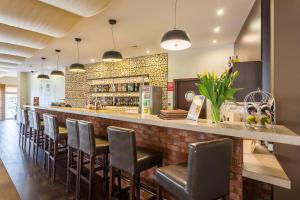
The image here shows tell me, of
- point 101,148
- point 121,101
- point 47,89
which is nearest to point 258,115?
point 101,148

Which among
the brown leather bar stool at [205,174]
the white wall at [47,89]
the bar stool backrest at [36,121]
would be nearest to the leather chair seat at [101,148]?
the brown leather bar stool at [205,174]

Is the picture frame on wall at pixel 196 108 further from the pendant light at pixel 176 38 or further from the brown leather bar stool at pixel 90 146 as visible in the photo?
the brown leather bar stool at pixel 90 146

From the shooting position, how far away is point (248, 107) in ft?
6.39

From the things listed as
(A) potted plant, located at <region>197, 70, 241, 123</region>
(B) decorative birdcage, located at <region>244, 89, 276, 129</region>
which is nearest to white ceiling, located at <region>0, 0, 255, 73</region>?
(A) potted plant, located at <region>197, 70, 241, 123</region>

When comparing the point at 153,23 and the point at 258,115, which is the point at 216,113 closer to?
the point at 258,115

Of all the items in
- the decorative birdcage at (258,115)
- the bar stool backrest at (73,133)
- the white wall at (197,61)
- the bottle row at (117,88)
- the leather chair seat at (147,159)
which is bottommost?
the leather chair seat at (147,159)

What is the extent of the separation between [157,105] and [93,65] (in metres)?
6.49

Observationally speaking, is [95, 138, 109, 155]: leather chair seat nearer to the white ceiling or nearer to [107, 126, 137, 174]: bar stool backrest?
[107, 126, 137, 174]: bar stool backrest

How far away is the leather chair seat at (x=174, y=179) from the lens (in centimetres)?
140

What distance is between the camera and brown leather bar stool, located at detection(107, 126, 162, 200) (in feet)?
5.91

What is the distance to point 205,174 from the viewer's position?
4.39 ft

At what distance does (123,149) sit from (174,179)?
2.02ft

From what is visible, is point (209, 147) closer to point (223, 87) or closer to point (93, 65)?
point (223, 87)

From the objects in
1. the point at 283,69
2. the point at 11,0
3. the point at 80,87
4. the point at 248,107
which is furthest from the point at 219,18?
the point at 80,87
